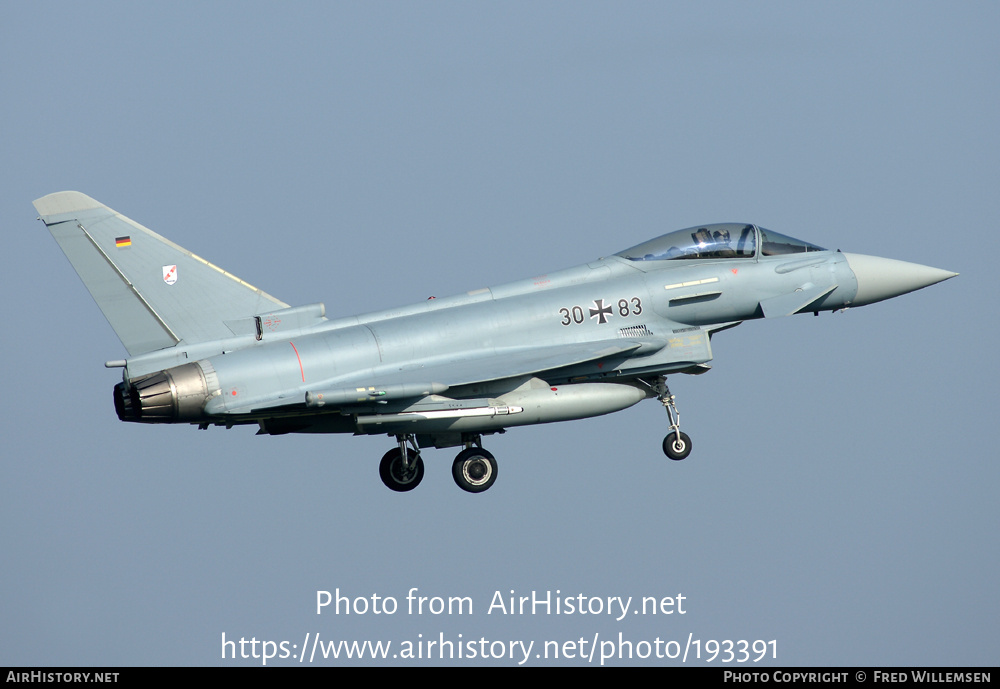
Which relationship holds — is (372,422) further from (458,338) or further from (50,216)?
(50,216)

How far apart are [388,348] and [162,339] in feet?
10.2

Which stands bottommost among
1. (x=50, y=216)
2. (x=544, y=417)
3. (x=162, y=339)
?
(x=544, y=417)

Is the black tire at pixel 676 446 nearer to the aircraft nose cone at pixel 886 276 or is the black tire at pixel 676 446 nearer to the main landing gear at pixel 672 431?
the main landing gear at pixel 672 431

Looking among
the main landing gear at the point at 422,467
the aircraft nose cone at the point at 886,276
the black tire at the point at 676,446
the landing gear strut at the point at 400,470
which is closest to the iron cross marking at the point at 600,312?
the black tire at the point at 676,446

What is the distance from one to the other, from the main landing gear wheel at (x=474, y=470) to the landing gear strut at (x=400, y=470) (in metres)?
0.98

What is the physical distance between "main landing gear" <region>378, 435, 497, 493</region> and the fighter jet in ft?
0.09

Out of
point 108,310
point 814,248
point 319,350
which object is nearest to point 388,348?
point 319,350

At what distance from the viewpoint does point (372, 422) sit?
21453 millimetres

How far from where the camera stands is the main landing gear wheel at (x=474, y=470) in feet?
74.4

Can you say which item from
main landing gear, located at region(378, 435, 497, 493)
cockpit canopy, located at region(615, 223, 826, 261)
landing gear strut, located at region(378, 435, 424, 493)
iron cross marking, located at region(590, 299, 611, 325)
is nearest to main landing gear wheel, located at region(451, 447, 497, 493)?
main landing gear, located at region(378, 435, 497, 493)

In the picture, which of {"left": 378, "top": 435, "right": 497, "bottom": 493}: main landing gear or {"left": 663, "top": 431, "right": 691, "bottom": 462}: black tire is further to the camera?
{"left": 663, "top": 431, "right": 691, "bottom": 462}: black tire

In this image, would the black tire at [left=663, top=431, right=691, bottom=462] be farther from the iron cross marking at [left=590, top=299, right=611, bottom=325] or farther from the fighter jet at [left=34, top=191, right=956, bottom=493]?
the iron cross marking at [left=590, top=299, right=611, bottom=325]

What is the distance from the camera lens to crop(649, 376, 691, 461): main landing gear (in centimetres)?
2339

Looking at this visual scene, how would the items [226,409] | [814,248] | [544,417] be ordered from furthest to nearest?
1. [814,248]
2. [544,417]
3. [226,409]
